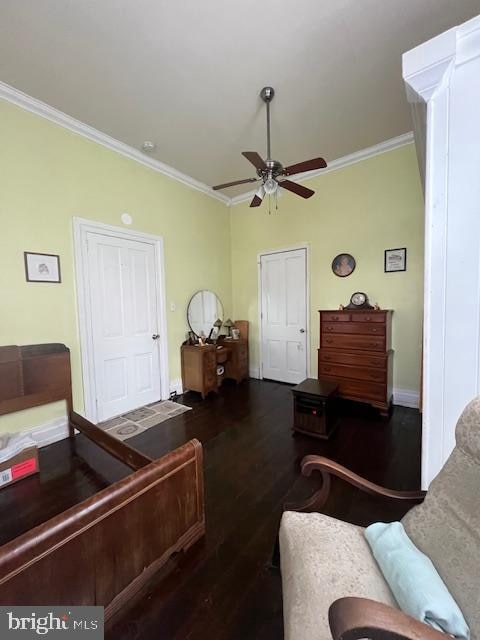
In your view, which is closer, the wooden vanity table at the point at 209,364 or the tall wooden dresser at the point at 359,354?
the tall wooden dresser at the point at 359,354

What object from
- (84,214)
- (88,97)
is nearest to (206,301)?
(84,214)

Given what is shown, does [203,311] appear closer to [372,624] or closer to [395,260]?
[395,260]

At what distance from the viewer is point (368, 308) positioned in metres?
3.25

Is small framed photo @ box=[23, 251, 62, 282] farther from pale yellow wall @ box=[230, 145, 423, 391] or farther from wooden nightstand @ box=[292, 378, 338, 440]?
pale yellow wall @ box=[230, 145, 423, 391]

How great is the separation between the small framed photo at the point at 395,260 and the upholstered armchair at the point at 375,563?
8.87ft

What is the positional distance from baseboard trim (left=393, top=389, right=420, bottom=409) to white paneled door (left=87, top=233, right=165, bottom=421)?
3091 mm

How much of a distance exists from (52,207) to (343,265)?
11.2 feet

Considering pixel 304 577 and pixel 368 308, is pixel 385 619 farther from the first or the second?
pixel 368 308

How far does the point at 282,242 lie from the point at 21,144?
3182mm

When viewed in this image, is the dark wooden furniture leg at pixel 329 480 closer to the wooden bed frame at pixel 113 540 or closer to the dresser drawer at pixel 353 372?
the wooden bed frame at pixel 113 540

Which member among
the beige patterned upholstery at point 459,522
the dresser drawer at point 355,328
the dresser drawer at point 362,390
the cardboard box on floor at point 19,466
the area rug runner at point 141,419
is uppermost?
the dresser drawer at point 355,328

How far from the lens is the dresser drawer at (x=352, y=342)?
9.76 ft

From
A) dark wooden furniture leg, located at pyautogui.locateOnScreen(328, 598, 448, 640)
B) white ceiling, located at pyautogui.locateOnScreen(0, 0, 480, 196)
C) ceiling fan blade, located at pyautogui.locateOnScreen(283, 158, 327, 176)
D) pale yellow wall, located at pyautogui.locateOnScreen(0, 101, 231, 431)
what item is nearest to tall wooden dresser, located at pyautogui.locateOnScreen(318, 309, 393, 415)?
ceiling fan blade, located at pyautogui.locateOnScreen(283, 158, 327, 176)

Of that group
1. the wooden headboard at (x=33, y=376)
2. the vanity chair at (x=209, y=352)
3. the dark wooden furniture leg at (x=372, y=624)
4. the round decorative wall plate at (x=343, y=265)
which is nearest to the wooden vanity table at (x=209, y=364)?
the vanity chair at (x=209, y=352)
